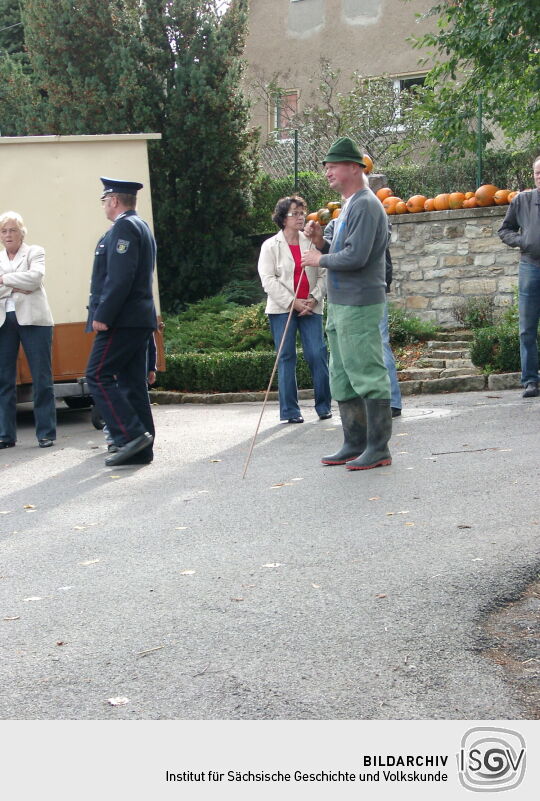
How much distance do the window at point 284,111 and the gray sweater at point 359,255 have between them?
15132 mm

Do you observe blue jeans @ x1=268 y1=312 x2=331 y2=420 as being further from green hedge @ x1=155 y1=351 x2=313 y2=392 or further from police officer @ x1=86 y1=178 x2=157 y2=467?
green hedge @ x1=155 y1=351 x2=313 y2=392

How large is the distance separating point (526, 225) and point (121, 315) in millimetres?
4295

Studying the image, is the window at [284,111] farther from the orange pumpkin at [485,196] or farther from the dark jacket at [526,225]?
the dark jacket at [526,225]

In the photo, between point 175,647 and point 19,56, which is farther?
point 19,56

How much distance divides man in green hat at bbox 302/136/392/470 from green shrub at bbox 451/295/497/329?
755cm

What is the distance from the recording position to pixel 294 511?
658 centimetres

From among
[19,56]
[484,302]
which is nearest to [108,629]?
[484,302]

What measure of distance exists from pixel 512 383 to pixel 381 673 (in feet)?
28.7

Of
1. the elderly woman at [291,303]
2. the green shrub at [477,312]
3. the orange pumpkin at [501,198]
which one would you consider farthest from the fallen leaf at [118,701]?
the orange pumpkin at [501,198]

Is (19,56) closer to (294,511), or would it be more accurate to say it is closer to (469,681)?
(294,511)

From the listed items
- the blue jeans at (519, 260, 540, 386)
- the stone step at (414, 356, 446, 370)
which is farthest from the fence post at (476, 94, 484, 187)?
the blue jeans at (519, 260, 540, 386)

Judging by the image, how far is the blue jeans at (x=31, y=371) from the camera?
9.91 metres

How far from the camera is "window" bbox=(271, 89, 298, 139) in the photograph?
23.2m

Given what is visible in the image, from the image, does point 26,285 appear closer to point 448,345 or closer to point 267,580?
point 267,580
